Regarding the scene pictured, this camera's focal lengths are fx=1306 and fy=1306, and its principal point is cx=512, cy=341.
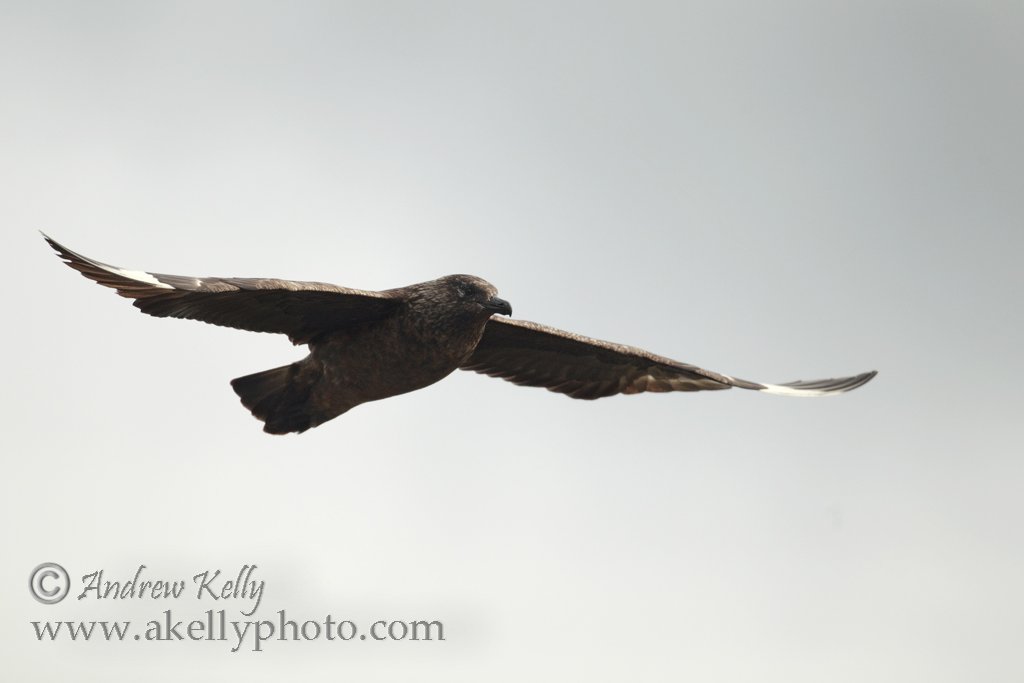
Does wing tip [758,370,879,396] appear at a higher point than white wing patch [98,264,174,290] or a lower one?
higher

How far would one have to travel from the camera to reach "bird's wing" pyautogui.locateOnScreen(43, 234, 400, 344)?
779 centimetres

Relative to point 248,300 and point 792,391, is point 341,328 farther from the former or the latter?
point 792,391

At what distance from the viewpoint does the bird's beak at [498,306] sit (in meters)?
8.71

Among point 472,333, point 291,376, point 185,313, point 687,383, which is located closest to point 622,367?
point 687,383

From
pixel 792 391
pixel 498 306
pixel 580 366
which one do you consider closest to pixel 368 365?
pixel 498 306

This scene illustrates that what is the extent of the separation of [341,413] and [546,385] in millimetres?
1918

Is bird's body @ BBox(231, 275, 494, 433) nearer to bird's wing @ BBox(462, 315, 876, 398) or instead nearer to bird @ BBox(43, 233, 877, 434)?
bird @ BBox(43, 233, 877, 434)

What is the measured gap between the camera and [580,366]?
10570mm

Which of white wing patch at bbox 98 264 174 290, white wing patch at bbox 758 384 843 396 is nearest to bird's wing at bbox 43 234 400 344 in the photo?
white wing patch at bbox 98 264 174 290

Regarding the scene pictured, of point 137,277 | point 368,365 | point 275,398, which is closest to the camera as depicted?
point 137,277

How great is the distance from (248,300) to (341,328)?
84cm

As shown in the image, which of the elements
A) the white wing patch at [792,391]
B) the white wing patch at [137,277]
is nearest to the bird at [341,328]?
the white wing patch at [137,277]

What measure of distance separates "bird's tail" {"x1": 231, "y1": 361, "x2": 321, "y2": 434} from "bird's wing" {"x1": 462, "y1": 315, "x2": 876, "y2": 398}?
151 cm

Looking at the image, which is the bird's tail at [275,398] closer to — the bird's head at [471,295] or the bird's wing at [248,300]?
the bird's wing at [248,300]
